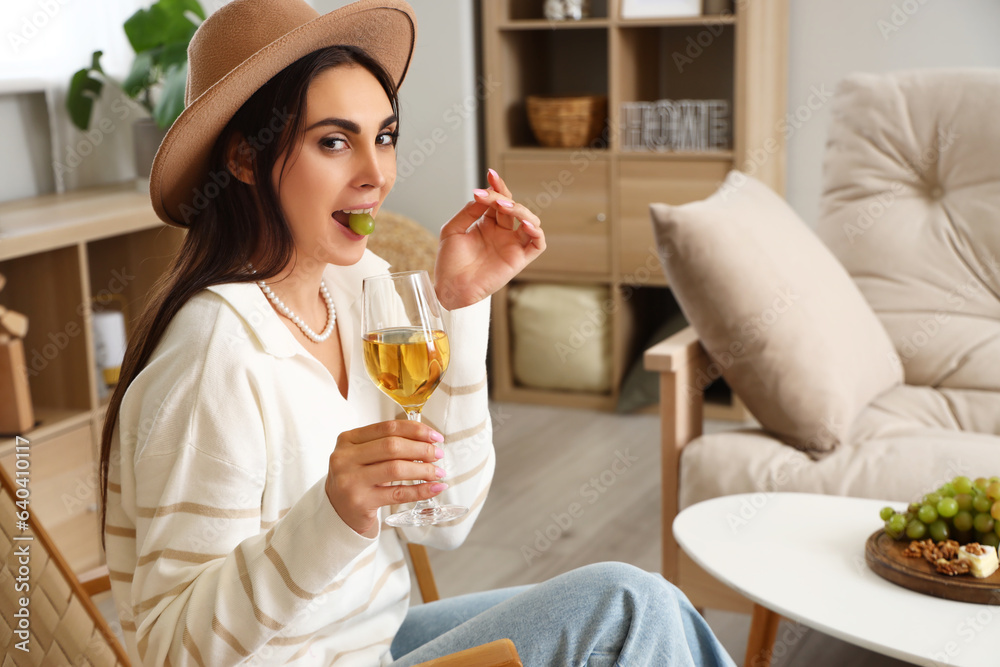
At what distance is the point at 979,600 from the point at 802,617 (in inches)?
8.4

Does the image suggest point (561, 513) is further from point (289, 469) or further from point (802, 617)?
point (289, 469)

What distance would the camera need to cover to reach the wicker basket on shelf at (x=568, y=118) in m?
3.37

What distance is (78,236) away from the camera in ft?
7.09

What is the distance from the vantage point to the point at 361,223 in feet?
3.37

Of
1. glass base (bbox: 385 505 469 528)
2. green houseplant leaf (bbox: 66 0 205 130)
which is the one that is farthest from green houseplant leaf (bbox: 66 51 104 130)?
glass base (bbox: 385 505 469 528)

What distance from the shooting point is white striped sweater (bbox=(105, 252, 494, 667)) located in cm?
85

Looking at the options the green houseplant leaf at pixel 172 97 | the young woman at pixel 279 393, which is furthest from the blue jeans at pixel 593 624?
the green houseplant leaf at pixel 172 97

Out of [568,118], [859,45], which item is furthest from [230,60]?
[859,45]

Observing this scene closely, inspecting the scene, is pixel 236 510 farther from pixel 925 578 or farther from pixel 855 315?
pixel 855 315

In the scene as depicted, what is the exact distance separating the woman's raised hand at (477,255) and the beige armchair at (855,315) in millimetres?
711

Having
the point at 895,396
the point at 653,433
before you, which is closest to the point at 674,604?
the point at 895,396

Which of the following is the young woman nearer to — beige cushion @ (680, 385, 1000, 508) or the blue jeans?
the blue jeans

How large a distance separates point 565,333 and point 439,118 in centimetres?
88

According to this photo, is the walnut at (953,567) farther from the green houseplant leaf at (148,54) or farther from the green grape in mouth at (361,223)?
the green houseplant leaf at (148,54)
